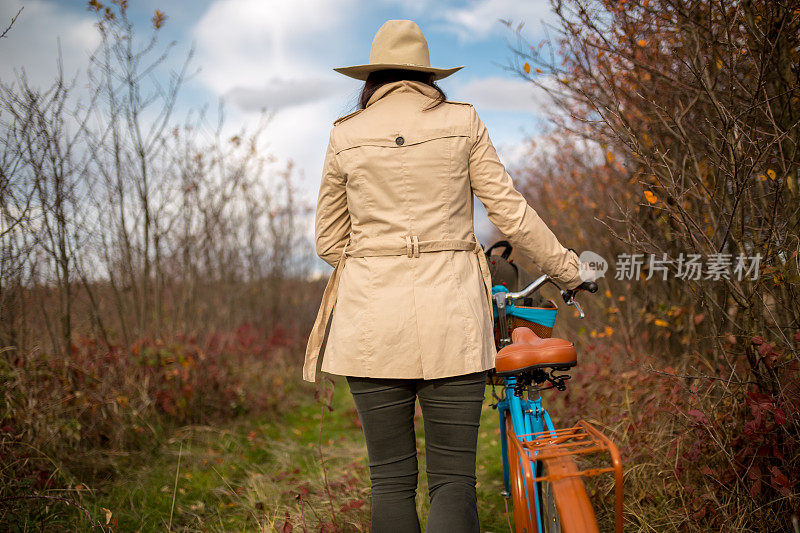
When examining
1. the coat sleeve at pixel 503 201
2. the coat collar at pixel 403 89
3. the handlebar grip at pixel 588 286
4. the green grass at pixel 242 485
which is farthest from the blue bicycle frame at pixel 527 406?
the green grass at pixel 242 485

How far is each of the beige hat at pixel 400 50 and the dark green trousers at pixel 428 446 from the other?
1.10m

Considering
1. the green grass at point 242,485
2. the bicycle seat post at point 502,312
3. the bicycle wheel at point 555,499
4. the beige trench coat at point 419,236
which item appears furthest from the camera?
the green grass at point 242,485

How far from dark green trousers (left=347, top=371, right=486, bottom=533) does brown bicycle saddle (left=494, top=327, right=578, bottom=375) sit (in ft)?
0.52

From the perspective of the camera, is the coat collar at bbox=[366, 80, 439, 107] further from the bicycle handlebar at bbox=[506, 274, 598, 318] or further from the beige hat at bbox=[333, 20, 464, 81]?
the bicycle handlebar at bbox=[506, 274, 598, 318]

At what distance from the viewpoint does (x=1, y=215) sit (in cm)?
387

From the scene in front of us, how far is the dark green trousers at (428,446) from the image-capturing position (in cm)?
219

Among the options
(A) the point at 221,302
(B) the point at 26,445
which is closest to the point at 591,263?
(B) the point at 26,445

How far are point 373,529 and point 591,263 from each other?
48.6 inches

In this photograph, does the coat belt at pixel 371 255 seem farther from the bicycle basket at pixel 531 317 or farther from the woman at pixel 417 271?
the bicycle basket at pixel 531 317

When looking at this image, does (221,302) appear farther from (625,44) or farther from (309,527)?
(625,44)

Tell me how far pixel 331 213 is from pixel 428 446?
0.94 metres

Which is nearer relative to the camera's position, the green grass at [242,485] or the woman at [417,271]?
the woman at [417,271]

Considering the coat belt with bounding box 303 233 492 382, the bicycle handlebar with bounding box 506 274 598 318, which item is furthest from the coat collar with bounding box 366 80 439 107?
Answer: the bicycle handlebar with bounding box 506 274 598 318

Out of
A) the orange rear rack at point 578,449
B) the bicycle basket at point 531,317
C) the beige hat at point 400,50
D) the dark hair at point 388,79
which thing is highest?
the beige hat at point 400,50
